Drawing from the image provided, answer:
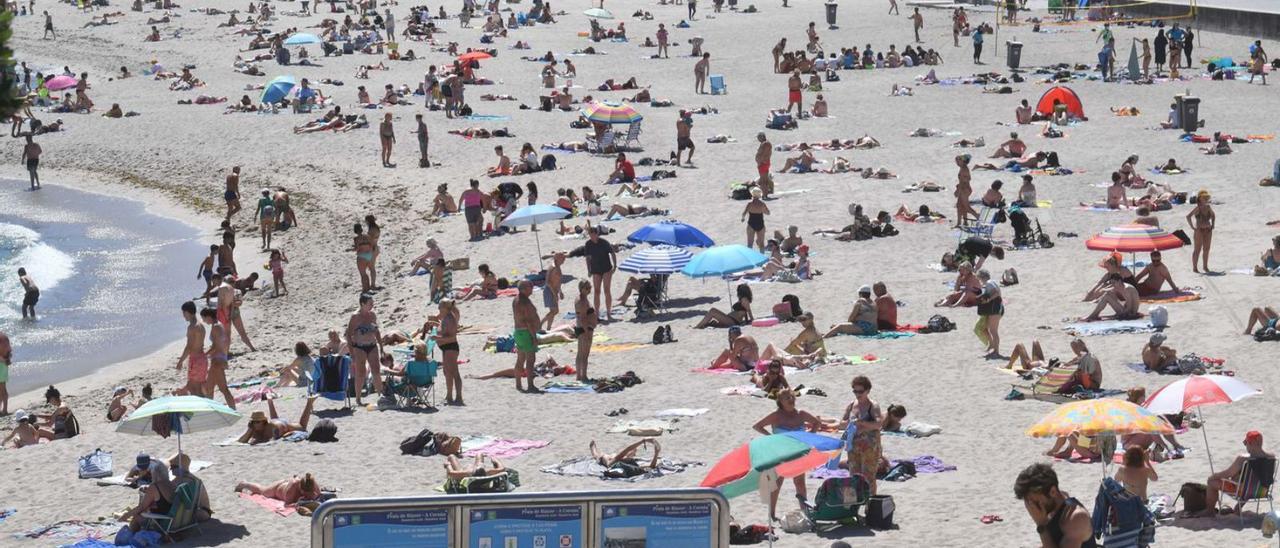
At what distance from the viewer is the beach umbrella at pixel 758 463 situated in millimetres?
9633

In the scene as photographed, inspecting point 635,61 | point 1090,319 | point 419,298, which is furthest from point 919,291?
point 635,61

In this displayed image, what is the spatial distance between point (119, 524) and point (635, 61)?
33.5 metres

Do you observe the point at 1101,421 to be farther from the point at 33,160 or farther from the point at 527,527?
the point at 33,160

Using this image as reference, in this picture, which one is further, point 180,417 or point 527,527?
point 180,417

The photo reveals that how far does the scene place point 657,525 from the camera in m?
6.33

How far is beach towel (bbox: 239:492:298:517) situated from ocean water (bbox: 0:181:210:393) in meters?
8.59

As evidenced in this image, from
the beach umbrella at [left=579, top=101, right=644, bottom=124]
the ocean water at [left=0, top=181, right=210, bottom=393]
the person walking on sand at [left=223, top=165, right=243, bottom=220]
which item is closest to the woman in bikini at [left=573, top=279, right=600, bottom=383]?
the ocean water at [left=0, top=181, right=210, bottom=393]

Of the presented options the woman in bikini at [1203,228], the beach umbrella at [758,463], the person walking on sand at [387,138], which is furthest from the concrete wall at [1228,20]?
the beach umbrella at [758,463]

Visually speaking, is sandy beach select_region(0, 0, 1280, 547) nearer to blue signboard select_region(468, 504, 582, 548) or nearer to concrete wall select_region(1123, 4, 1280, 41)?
concrete wall select_region(1123, 4, 1280, 41)

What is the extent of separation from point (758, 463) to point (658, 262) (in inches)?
391

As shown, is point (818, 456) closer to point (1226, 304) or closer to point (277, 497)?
point (277, 497)

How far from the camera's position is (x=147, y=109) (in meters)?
41.4

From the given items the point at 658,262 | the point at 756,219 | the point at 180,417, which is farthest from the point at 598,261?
the point at 180,417

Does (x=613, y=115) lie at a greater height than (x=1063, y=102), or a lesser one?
greater
